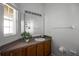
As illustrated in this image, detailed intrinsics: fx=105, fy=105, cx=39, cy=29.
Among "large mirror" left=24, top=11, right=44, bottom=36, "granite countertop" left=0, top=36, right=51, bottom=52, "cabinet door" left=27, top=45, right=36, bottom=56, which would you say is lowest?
"cabinet door" left=27, top=45, right=36, bottom=56

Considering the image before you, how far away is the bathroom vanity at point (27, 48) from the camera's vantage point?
3.97 feet

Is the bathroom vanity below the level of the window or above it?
below

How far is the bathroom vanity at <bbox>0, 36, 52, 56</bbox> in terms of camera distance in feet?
3.97

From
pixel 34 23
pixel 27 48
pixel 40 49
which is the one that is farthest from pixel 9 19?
pixel 40 49

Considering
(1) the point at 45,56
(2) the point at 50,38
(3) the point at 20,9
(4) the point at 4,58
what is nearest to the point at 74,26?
(2) the point at 50,38

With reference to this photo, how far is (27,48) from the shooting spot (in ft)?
4.13

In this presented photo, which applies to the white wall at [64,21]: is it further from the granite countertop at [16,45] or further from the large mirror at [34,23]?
the granite countertop at [16,45]

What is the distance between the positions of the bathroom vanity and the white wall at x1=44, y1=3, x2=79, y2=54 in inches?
5.8

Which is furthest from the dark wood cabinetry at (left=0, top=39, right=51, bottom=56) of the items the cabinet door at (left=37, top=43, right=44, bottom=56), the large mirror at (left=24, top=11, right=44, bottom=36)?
the large mirror at (left=24, top=11, right=44, bottom=36)

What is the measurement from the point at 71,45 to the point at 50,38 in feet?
0.90

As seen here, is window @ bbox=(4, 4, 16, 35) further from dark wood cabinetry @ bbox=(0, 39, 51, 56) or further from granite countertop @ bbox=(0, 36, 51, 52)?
dark wood cabinetry @ bbox=(0, 39, 51, 56)

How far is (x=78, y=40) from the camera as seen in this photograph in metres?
1.29

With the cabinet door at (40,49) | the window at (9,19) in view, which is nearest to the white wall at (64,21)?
the cabinet door at (40,49)

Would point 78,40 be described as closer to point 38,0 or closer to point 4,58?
point 38,0
